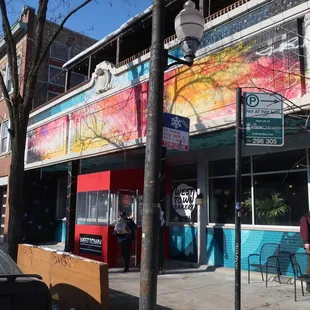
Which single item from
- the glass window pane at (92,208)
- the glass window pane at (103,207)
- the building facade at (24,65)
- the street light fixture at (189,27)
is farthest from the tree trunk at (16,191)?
the building facade at (24,65)

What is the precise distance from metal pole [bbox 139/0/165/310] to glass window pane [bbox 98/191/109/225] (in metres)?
6.91

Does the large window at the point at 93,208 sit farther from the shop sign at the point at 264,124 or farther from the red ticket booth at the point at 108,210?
the shop sign at the point at 264,124

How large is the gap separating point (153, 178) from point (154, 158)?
0.26 m

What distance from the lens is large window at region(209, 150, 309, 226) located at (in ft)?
31.4

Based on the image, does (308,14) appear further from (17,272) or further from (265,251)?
(17,272)

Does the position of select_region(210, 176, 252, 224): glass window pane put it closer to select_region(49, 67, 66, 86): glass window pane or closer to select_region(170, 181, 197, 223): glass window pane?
select_region(170, 181, 197, 223): glass window pane

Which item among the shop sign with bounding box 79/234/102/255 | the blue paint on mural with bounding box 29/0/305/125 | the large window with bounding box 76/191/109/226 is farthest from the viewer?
the large window with bounding box 76/191/109/226

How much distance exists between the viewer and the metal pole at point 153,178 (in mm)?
5020

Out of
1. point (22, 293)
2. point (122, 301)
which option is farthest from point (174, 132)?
point (122, 301)

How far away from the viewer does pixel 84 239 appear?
492 inches

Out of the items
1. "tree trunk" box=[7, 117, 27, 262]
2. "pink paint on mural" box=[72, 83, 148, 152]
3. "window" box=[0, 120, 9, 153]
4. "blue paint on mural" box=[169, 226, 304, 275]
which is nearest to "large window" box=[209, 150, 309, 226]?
"blue paint on mural" box=[169, 226, 304, 275]

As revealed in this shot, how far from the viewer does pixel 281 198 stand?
9922mm

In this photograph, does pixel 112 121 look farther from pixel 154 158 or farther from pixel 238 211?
pixel 238 211

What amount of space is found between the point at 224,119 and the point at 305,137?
2.08m
